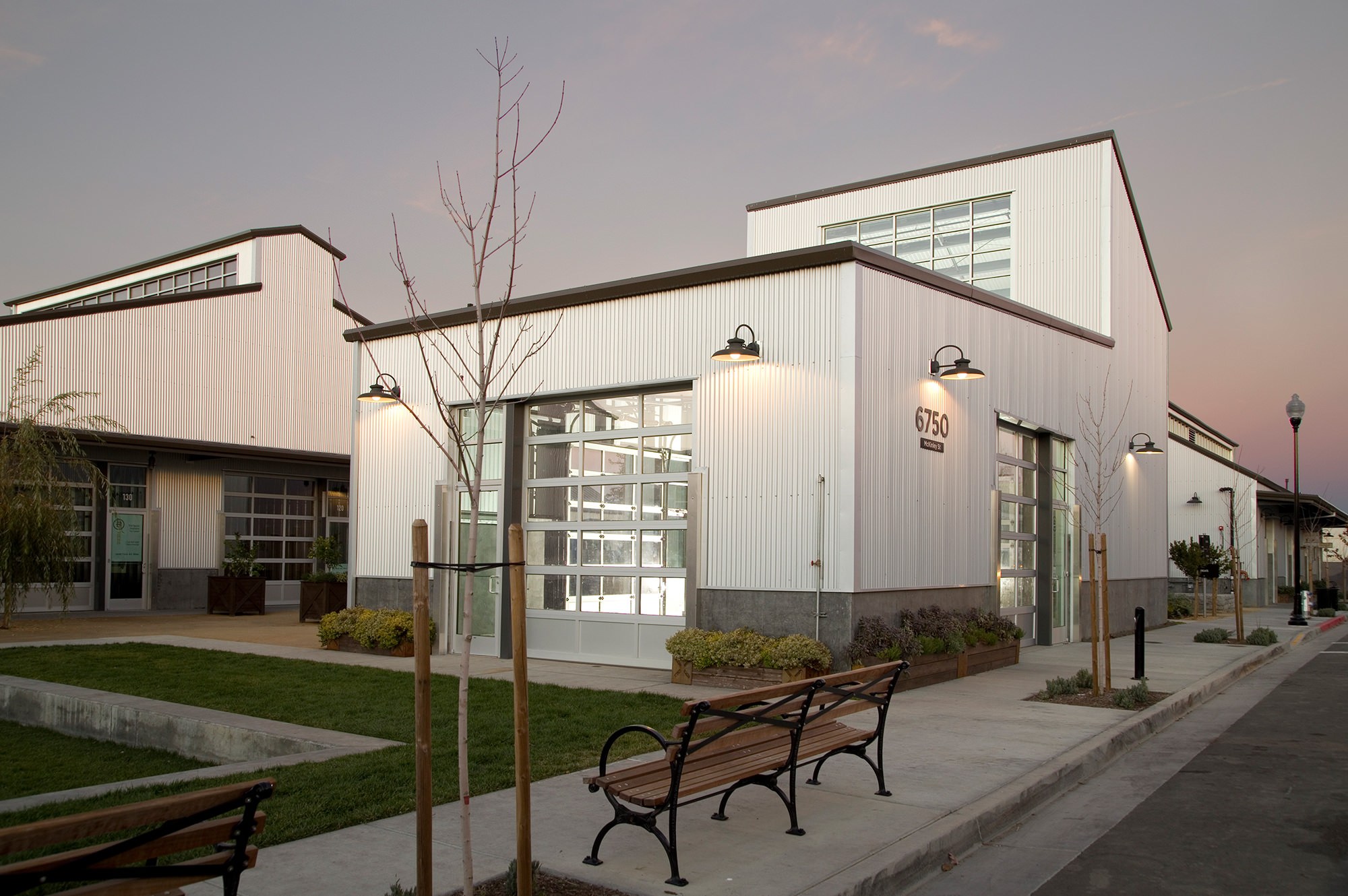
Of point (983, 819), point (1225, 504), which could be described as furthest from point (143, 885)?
point (1225, 504)

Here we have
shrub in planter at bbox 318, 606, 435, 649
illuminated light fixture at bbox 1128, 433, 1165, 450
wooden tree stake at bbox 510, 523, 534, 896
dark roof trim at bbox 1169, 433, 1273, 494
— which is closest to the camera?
wooden tree stake at bbox 510, 523, 534, 896

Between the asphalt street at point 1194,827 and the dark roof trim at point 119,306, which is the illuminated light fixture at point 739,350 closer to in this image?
the asphalt street at point 1194,827

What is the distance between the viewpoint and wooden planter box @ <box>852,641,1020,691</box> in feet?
42.3

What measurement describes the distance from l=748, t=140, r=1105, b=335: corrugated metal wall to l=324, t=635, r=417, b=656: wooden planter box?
15.4 m

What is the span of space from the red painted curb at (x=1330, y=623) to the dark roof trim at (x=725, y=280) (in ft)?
54.4

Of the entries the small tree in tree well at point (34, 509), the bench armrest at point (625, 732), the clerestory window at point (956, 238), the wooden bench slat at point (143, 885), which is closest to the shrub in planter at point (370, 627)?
the small tree in tree well at point (34, 509)

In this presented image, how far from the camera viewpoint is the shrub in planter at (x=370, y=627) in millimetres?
15992

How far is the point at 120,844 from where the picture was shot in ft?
10.8

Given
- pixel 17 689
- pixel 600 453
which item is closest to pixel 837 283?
pixel 600 453

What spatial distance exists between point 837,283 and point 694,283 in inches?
87.2

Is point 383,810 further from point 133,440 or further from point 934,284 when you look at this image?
point 133,440

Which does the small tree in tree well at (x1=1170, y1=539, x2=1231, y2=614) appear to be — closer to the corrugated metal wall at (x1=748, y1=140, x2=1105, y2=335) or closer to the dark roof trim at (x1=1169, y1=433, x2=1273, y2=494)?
the dark roof trim at (x1=1169, y1=433, x2=1273, y2=494)

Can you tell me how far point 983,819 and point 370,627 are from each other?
1151 centimetres

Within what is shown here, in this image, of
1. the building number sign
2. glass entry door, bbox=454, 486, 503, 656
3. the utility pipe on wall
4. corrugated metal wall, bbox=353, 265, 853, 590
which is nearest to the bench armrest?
the utility pipe on wall
